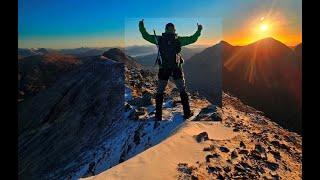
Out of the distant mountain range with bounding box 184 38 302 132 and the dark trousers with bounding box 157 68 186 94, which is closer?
the dark trousers with bounding box 157 68 186 94

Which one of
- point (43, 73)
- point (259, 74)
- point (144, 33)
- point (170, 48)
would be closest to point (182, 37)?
point (170, 48)

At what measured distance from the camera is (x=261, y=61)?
49844 mm

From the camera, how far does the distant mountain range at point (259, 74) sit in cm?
3947

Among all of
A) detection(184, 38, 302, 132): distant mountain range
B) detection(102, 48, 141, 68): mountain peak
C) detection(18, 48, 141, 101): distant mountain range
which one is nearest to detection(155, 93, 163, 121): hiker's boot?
detection(184, 38, 302, 132): distant mountain range

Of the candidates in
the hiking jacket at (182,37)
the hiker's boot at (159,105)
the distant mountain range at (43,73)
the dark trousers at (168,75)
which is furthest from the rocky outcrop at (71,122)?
the distant mountain range at (43,73)

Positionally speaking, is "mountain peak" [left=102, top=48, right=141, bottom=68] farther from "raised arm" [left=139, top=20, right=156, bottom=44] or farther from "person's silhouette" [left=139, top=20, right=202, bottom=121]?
"raised arm" [left=139, top=20, right=156, bottom=44]

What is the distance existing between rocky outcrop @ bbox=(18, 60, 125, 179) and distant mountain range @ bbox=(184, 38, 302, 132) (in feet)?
35.3

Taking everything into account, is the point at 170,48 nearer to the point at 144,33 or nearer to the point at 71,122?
the point at 144,33

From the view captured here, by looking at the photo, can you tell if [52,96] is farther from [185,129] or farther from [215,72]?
[185,129]

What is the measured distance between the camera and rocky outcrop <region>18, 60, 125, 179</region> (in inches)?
616

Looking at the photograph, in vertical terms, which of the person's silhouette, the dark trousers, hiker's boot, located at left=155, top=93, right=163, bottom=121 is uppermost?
the person's silhouette

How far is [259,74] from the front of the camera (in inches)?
1886

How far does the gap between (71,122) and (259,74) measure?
32091mm
